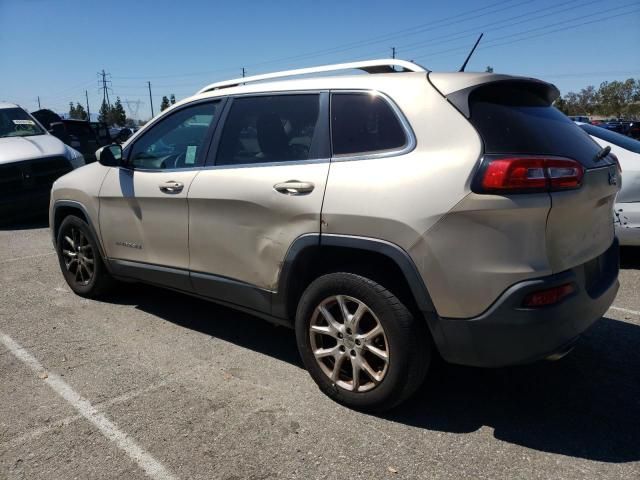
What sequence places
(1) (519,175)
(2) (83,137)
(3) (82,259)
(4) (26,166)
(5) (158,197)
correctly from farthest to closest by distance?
(2) (83,137) < (4) (26,166) < (3) (82,259) < (5) (158,197) < (1) (519,175)

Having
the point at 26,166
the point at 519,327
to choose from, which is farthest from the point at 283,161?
the point at 26,166

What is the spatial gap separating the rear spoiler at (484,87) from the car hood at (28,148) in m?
8.08

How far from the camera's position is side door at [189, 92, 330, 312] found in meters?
3.15

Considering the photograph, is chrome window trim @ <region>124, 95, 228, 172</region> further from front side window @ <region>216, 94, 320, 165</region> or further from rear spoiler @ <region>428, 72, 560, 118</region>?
rear spoiler @ <region>428, 72, 560, 118</region>

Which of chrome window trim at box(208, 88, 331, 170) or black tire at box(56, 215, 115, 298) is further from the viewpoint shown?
black tire at box(56, 215, 115, 298)

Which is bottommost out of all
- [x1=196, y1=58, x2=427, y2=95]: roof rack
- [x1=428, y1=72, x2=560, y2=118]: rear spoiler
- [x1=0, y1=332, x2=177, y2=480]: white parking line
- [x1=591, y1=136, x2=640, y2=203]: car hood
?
[x1=0, y1=332, x2=177, y2=480]: white parking line

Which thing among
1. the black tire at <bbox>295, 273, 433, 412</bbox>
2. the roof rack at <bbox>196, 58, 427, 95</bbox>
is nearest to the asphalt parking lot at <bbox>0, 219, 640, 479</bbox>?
the black tire at <bbox>295, 273, 433, 412</bbox>

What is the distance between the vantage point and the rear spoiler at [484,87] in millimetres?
2762

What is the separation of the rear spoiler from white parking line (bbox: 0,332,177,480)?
2282mm

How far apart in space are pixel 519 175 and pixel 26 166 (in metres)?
8.62

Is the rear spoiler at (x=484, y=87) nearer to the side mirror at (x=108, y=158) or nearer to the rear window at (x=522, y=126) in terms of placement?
the rear window at (x=522, y=126)

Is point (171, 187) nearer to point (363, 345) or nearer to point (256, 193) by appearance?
point (256, 193)

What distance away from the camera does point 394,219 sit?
8.89 ft

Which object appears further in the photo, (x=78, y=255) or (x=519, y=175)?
(x=78, y=255)
